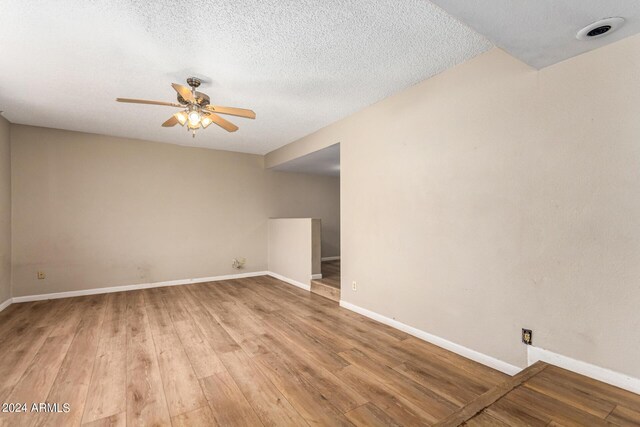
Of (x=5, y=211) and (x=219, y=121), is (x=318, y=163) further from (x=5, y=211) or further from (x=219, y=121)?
(x=5, y=211)

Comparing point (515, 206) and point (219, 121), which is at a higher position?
point (219, 121)

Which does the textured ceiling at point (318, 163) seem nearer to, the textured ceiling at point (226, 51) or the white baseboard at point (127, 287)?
the textured ceiling at point (226, 51)

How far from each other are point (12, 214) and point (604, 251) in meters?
6.58

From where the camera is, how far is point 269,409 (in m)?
1.76

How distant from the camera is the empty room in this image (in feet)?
5.55

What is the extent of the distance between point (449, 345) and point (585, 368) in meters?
0.93

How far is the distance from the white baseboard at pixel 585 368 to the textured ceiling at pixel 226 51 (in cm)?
235

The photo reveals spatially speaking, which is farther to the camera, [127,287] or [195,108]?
[127,287]

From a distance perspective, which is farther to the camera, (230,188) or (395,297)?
(230,188)

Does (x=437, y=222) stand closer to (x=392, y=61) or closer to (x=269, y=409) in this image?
(x=392, y=61)

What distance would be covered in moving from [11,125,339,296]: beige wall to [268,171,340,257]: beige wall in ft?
0.43

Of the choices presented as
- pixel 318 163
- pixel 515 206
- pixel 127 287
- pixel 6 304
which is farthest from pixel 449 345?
pixel 6 304

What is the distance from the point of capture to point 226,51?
2326mm

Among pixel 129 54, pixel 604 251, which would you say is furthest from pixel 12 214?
pixel 604 251
